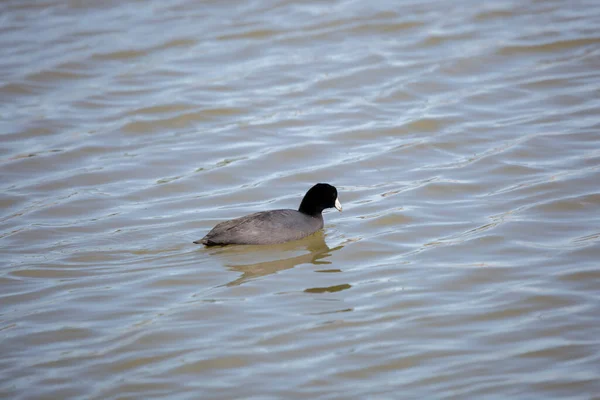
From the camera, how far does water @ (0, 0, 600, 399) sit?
654 centimetres

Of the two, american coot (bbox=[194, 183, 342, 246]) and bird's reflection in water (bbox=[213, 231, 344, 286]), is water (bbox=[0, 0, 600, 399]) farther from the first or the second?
american coot (bbox=[194, 183, 342, 246])

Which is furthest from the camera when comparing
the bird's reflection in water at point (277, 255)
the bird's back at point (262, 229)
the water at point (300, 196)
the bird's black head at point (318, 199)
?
the bird's black head at point (318, 199)

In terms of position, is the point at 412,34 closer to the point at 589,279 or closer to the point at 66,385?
the point at 589,279

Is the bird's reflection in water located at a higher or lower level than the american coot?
lower

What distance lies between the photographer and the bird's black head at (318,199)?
950cm

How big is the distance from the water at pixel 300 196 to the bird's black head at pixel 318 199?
0.33m

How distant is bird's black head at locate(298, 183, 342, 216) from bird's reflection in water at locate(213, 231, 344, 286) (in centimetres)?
32

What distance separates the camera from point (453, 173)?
10812 mm

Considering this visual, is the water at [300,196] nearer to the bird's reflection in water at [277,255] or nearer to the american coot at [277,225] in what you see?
the bird's reflection in water at [277,255]

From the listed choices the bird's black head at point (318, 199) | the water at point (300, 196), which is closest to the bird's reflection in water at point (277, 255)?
the water at point (300, 196)

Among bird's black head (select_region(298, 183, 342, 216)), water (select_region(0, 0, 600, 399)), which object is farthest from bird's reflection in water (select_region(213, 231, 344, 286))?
bird's black head (select_region(298, 183, 342, 216))

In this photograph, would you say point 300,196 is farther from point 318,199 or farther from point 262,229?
point 262,229

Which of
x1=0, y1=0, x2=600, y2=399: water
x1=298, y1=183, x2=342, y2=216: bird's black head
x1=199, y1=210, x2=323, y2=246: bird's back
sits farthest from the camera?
x1=298, y1=183, x2=342, y2=216: bird's black head

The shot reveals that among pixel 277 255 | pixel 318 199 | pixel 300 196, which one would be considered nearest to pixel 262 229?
pixel 277 255
